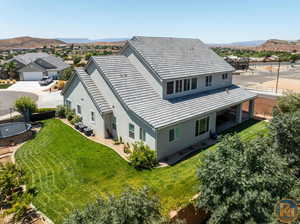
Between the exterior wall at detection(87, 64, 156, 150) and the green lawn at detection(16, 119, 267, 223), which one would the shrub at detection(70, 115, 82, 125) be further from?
the exterior wall at detection(87, 64, 156, 150)

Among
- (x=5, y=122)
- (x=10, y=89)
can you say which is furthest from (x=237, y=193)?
(x=10, y=89)

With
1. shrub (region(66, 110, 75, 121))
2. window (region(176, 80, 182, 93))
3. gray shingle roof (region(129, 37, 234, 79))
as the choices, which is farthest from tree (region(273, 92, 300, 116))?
shrub (region(66, 110, 75, 121))

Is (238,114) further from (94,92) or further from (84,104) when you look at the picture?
(84,104)

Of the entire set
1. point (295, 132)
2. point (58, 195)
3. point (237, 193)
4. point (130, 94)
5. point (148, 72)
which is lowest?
point (58, 195)

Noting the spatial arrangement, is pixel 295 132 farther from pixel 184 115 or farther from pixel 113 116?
pixel 113 116

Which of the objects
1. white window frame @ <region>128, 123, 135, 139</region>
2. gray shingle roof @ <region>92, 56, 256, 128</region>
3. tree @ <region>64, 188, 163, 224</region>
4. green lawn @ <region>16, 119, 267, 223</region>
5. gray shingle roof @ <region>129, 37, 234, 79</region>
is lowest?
green lawn @ <region>16, 119, 267, 223</region>

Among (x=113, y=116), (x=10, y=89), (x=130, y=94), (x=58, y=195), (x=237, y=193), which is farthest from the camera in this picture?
(x=10, y=89)
